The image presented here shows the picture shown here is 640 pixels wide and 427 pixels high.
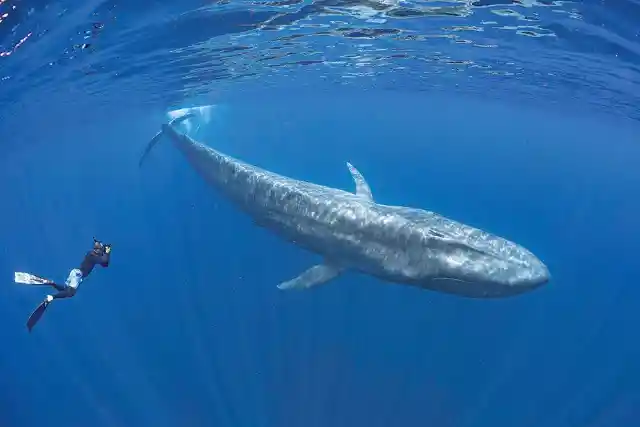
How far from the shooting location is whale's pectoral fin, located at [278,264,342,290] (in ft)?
33.4

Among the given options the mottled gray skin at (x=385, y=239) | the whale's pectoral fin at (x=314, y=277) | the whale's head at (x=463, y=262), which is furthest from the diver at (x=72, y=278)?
the whale's head at (x=463, y=262)

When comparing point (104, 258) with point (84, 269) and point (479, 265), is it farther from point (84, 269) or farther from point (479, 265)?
point (479, 265)

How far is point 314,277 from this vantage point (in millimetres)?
10344

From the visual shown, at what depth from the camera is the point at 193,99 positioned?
34469mm

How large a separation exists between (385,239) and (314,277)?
193 cm

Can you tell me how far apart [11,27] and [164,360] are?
13274 mm

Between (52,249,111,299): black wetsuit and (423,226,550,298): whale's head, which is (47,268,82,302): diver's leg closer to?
(52,249,111,299): black wetsuit

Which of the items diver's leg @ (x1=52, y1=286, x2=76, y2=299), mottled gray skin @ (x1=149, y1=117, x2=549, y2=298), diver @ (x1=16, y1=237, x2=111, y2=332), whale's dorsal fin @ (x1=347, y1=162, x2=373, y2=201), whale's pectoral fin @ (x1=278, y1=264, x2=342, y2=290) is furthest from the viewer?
whale's dorsal fin @ (x1=347, y1=162, x2=373, y2=201)

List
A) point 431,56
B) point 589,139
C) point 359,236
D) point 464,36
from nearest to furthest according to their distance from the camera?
point 359,236 < point 464,36 < point 431,56 < point 589,139

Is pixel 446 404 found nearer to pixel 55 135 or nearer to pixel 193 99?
pixel 193 99

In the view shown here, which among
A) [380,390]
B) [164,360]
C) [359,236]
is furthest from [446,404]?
[164,360]

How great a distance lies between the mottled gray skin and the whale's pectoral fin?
0.14 feet

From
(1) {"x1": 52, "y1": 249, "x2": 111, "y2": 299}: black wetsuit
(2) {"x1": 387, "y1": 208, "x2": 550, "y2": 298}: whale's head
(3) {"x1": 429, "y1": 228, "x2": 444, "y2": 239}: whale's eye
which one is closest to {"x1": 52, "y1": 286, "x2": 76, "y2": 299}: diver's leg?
(1) {"x1": 52, "y1": 249, "x2": 111, "y2": 299}: black wetsuit

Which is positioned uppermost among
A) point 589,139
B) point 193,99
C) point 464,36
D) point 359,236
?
point 464,36
